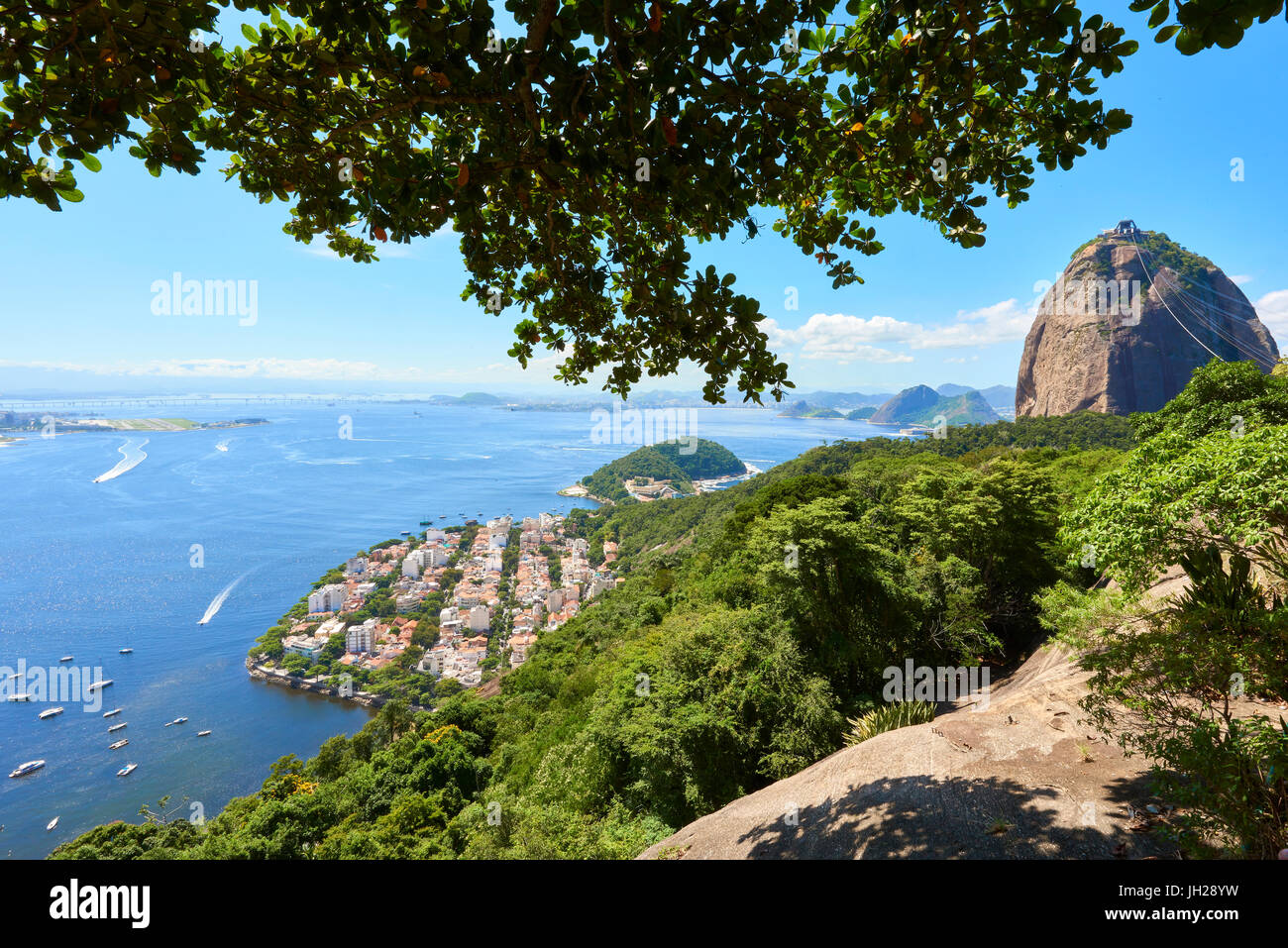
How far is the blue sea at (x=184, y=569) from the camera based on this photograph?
83.7 feet

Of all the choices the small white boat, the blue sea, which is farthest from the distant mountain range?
the small white boat

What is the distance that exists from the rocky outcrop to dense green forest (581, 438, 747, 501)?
43.8 meters

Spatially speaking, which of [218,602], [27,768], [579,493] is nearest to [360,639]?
[27,768]

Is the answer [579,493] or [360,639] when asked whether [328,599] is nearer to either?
[360,639]

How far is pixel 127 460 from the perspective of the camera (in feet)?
269

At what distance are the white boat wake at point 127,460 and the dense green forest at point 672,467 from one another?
228ft

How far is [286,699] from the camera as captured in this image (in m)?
31.5

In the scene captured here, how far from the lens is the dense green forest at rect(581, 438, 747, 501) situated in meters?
76.2

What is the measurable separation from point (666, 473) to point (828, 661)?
2773 inches

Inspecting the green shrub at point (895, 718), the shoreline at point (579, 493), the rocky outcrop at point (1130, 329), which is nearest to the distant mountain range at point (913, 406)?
the rocky outcrop at point (1130, 329)

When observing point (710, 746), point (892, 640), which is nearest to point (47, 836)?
→ point (710, 746)

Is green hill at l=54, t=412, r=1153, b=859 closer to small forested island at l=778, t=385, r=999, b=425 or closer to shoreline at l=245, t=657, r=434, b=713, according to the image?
shoreline at l=245, t=657, r=434, b=713

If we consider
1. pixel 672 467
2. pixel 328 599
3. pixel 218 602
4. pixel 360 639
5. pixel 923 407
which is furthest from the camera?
pixel 923 407

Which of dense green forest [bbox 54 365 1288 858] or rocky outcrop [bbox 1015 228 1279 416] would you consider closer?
dense green forest [bbox 54 365 1288 858]
